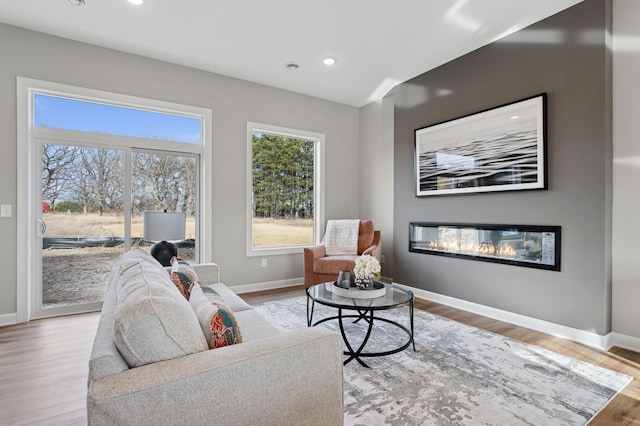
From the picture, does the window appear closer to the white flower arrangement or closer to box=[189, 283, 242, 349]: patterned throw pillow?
the white flower arrangement

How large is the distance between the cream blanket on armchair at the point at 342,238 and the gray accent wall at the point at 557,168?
3.69 feet

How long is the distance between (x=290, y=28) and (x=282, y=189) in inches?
91.4

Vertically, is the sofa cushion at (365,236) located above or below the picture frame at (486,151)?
below

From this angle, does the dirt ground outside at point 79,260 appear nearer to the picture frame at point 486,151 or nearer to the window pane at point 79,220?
the window pane at point 79,220

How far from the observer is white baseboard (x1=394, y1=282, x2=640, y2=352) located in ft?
8.93

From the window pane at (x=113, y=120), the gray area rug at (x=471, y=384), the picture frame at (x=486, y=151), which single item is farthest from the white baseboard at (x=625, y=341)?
the window pane at (x=113, y=120)

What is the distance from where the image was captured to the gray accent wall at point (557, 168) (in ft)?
9.04

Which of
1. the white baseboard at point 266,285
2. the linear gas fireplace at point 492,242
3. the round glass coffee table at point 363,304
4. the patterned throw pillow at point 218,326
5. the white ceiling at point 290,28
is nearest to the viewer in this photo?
the patterned throw pillow at point 218,326

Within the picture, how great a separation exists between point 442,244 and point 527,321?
1184 millimetres

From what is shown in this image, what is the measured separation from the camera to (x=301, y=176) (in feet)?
17.2

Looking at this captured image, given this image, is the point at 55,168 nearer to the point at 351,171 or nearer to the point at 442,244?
the point at 351,171

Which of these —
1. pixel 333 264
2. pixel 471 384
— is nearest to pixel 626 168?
pixel 471 384

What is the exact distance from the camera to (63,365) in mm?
2410

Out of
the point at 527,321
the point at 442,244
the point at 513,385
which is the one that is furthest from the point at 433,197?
the point at 513,385
